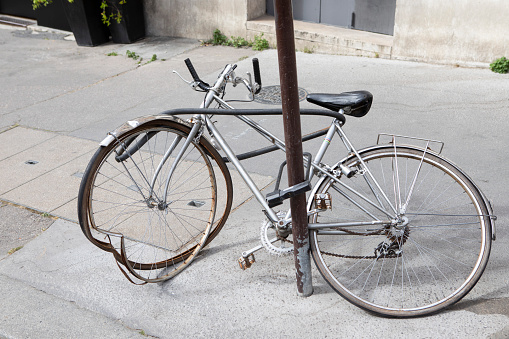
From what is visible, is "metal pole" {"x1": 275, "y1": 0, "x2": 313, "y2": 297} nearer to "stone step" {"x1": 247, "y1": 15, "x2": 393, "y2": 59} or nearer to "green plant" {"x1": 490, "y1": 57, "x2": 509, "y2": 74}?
"green plant" {"x1": 490, "y1": 57, "x2": 509, "y2": 74}

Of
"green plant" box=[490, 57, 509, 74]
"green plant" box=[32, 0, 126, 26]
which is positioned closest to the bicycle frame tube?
"green plant" box=[490, 57, 509, 74]

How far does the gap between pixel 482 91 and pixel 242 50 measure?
360 cm

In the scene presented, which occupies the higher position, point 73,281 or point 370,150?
point 370,150

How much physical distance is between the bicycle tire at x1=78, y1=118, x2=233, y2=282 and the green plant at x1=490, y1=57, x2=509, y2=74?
12.2 ft

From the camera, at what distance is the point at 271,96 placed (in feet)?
20.5

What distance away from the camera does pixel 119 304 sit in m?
3.24

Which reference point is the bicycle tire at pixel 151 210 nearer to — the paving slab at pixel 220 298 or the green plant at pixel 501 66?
the paving slab at pixel 220 298

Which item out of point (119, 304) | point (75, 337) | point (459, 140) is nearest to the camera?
point (75, 337)

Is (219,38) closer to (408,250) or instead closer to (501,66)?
(501,66)

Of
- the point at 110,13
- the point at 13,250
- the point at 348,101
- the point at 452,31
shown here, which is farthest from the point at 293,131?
the point at 110,13

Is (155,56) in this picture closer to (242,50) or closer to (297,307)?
(242,50)

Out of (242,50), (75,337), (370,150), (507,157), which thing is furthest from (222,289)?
(242,50)

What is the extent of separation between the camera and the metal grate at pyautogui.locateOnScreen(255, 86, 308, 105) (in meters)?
6.10

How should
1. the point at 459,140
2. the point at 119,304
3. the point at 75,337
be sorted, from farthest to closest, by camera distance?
the point at 459,140 → the point at 119,304 → the point at 75,337
